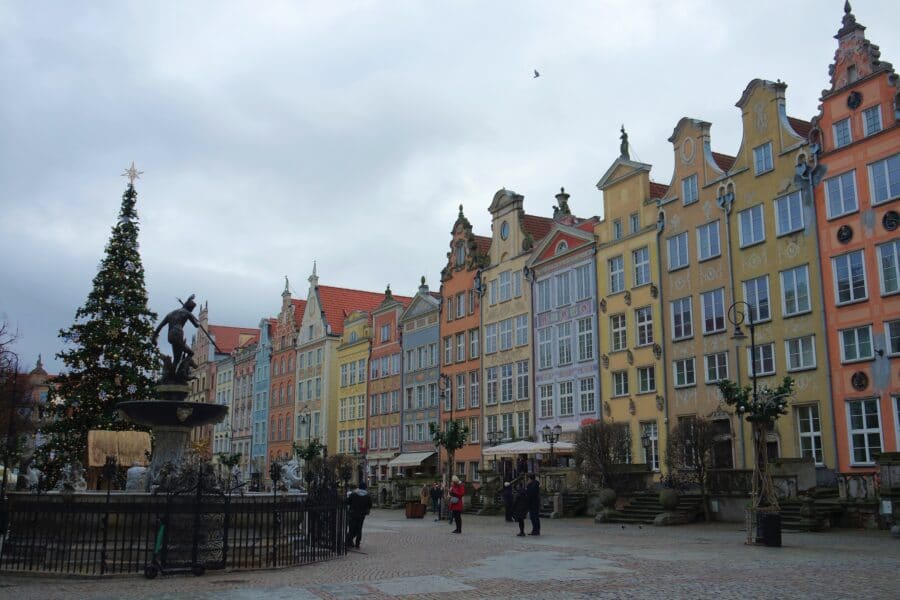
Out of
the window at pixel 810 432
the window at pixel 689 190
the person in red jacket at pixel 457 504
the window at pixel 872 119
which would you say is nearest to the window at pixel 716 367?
the window at pixel 810 432

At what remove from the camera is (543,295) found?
46.4 m

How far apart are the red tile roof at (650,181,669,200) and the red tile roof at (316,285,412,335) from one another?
32923 millimetres

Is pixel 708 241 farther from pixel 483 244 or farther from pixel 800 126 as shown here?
pixel 483 244

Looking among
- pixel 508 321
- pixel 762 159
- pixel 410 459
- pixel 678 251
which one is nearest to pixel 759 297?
pixel 678 251

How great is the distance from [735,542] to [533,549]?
4928mm

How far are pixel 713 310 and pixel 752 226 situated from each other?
3.73 metres

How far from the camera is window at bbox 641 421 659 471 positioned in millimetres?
37466

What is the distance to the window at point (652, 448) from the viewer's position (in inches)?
1475

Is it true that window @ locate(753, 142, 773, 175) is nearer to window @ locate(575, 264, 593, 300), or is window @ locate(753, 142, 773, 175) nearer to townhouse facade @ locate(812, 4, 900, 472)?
townhouse facade @ locate(812, 4, 900, 472)

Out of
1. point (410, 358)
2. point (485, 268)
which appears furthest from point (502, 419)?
point (410, 358)

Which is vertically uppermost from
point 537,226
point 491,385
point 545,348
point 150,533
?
point 537,226

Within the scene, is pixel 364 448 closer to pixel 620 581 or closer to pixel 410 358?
pixel 410 358

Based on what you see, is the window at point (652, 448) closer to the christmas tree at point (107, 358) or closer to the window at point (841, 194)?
the window at point (841, 194)

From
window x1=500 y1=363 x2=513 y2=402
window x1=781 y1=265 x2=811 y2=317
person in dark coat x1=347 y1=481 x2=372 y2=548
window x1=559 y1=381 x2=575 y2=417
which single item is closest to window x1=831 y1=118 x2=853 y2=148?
window x1=781 y1=265 x2=811 y2=317
